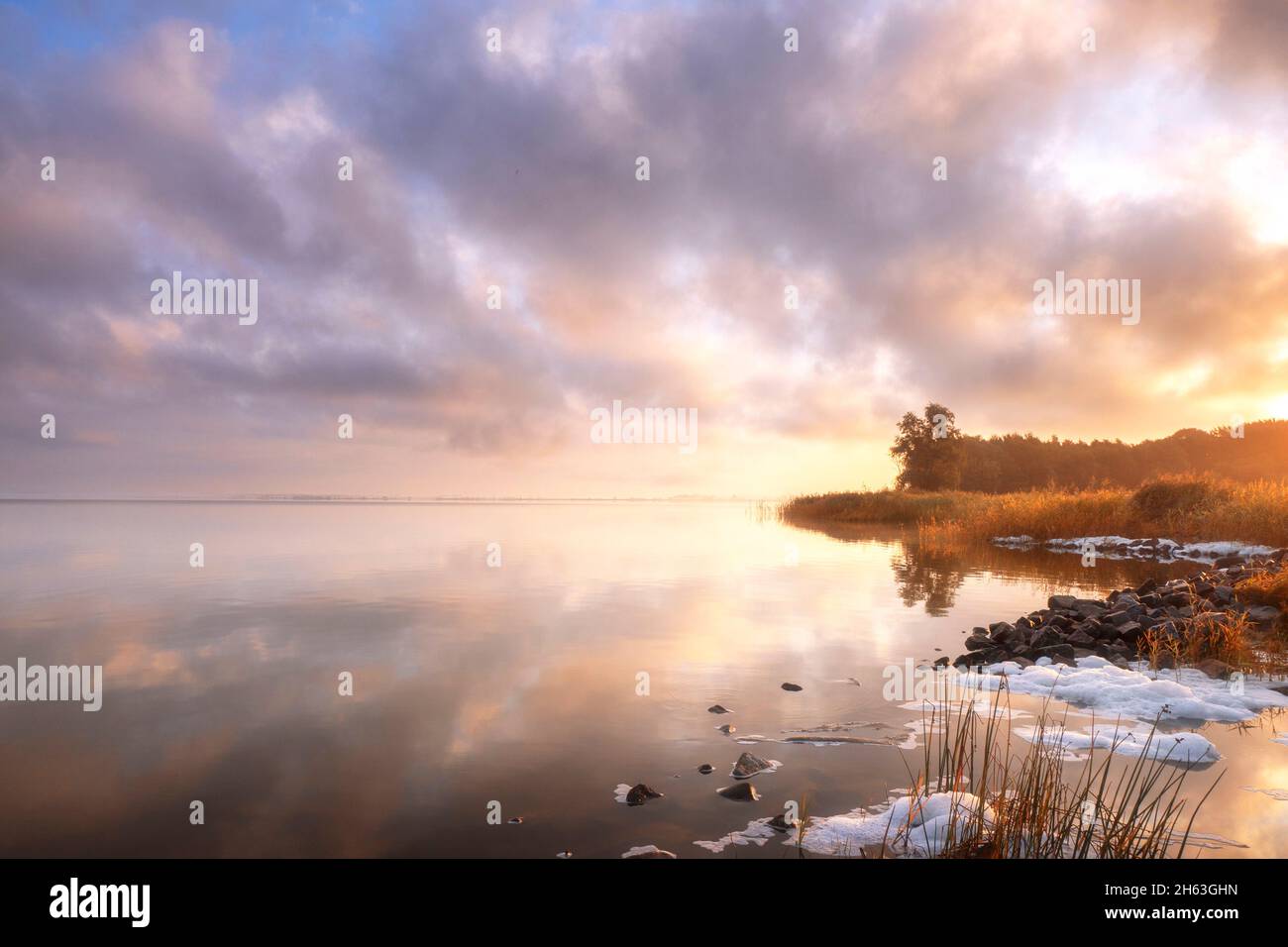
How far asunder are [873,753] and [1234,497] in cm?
3683

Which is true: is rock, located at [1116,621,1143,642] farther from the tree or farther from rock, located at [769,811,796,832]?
the tree

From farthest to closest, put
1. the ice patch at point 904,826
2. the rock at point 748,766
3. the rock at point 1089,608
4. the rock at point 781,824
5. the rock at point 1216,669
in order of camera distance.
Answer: the rock at point 1089,608 < the rock at point 1216,669 < the rock at point 748,766 < the rock at point 781,824 < the ice patch at point 904,826

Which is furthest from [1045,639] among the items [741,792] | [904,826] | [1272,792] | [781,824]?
[781,824]

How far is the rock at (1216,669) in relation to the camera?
11.3m

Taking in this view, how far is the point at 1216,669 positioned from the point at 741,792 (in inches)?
384

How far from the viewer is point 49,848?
20.3ft

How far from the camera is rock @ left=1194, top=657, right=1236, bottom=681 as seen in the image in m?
11.3

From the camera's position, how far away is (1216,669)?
453 inches

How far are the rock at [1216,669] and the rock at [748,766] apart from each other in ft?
28.8

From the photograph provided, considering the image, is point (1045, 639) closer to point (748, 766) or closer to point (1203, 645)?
point (1203, 645)

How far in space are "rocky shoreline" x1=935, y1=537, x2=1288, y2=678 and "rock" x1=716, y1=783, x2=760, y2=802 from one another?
7.24 meters

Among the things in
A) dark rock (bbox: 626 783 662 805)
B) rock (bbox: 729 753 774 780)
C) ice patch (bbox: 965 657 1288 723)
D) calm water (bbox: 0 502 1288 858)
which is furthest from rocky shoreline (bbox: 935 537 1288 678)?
dark rock (bbox: 626 783 662 805)

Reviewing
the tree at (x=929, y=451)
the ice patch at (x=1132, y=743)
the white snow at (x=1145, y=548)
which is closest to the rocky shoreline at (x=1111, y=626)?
the ice patch at (x=1132, y=743)

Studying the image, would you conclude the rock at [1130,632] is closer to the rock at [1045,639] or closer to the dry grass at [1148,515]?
the rock at [1045,639]
